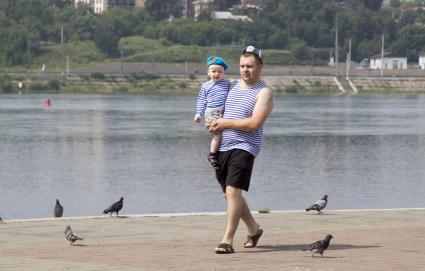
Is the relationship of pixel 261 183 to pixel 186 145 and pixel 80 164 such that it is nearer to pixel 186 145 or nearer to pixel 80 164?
pixel 80 164

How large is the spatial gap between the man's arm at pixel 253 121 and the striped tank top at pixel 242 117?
2.8 inches

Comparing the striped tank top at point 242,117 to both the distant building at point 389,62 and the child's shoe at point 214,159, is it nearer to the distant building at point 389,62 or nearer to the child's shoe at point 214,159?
the child's shoe at point 214,159

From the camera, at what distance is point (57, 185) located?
3534 cm

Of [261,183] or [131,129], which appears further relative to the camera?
[131,129]

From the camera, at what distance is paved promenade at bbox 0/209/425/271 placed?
34.6 feet

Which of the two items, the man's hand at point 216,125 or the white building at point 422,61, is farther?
the white building at point 422,61

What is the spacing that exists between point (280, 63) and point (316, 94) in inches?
957

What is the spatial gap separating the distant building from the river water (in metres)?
92.2

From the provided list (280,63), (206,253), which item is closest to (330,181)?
(206,253)

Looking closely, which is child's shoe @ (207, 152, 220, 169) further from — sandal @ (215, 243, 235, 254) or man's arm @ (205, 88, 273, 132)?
sandal @ (215, 243, 235, 254)

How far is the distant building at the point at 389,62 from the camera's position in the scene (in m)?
174

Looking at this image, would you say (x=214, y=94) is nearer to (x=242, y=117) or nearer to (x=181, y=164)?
(x=242, y=117)

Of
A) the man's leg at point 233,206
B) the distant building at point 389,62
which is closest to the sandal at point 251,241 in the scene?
the man's leg at point 233,206

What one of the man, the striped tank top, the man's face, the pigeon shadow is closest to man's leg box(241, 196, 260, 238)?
the man
